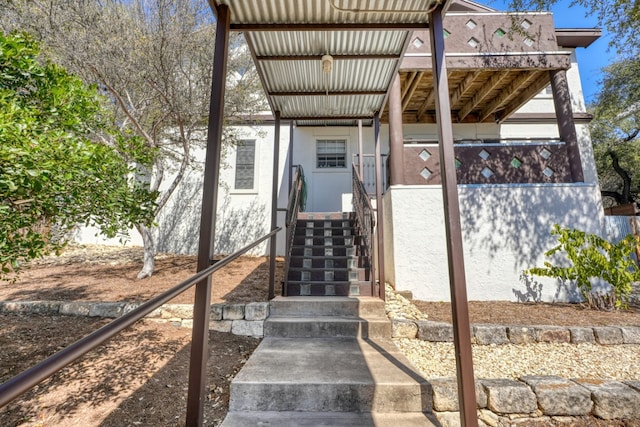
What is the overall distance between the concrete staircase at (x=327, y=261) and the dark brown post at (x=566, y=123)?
4.02 m

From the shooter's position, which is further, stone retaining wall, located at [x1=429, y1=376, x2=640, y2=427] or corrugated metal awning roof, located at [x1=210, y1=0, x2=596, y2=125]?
corrugated metal awning roof, located at [x1=210, y1=0, x2=596, y2=125]

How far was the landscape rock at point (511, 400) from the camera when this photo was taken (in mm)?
2021

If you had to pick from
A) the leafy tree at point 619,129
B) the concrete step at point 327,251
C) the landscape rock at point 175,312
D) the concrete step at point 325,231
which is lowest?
the landscape rock at point 175,312

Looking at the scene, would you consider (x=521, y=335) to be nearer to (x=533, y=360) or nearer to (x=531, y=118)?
(x=533, y=360)

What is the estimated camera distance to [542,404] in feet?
6.63

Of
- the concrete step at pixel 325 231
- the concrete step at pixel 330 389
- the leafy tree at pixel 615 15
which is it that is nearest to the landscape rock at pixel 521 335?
the concrete step at pixel 330 389

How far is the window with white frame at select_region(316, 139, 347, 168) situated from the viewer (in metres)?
7.97

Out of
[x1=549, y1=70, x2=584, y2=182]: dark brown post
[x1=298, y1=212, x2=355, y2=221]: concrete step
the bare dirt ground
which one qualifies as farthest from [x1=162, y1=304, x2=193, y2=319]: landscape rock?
[x1=549, y1=70, x2=584, y2=182]: dark brown post

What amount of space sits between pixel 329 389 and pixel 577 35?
36.6ft

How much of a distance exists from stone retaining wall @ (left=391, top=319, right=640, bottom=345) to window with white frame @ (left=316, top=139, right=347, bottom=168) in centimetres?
551

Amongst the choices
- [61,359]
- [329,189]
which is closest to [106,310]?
[61,359]

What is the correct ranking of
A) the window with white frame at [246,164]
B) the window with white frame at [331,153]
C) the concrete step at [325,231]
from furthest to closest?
1. the window with white frame at [331,153]
2. the window with white frame at [246,164]
3. the concrete step at [325,231]

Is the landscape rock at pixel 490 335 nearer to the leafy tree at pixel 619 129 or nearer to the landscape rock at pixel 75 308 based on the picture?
the landscape rock at pixel 75 308

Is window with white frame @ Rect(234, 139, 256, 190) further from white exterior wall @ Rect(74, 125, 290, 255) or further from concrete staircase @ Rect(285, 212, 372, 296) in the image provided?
concrete staircase @ Rect(285, 212, 372, 296)
